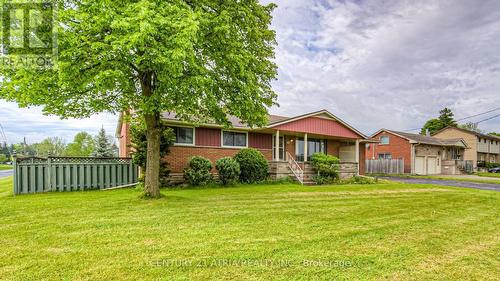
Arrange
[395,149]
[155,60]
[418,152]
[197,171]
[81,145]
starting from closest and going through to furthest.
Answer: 1. [155,60]
2. [197,171]
3. [418,152]
4. [395,149]
5. [81,145]

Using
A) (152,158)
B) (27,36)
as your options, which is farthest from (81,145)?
(27,36)

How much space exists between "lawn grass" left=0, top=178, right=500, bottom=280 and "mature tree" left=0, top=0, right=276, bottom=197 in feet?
10.2

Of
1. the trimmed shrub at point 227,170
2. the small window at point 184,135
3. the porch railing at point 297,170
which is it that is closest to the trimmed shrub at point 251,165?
the trimmed shrub at point 227,170

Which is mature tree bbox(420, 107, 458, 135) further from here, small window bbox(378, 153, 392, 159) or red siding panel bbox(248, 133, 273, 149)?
red siding panel bbox(248, 133, 273, 149)

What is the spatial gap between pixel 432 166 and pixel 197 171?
32.2 meters

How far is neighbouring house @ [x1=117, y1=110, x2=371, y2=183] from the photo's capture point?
15.2 metres

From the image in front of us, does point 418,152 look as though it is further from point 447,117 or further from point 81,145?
point 81,145

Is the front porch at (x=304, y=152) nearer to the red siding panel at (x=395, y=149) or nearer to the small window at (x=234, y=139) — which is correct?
the small window at (x=234, y=139)

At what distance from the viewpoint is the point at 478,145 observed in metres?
43.6

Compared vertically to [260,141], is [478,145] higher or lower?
lower

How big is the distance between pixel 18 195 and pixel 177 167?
6.67m

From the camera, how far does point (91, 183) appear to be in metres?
12.7


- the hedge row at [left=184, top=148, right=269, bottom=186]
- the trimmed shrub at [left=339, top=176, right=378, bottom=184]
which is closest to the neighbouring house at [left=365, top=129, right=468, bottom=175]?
the trimmed shrub at [left=339, top=176, right=378, bottom=184]

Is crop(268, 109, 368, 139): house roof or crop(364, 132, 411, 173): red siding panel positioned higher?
crop(268, 109, 368, 139): house roof
